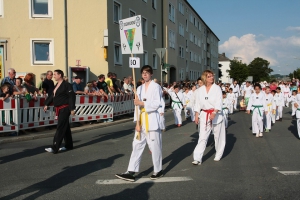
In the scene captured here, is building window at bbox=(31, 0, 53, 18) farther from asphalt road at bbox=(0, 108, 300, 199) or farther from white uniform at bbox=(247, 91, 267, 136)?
white uniform at bbox=(247, 91, 267, 136)

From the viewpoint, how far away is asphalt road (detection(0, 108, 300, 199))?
496 centimetres

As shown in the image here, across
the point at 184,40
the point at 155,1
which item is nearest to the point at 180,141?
the point at 155,1

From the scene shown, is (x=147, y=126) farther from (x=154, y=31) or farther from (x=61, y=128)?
(x=154, y=31)

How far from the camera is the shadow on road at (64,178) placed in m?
5.03

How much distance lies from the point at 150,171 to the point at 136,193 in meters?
1.31

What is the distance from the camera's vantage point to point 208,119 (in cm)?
688

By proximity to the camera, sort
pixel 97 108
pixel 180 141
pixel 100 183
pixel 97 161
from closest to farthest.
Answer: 1. pixel 100 183
2. pixel 97 161
3. pixel 180 141
4. pixel 97 108

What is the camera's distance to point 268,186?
527cm

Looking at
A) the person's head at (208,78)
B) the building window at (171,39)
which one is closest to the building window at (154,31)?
the building window at (171,39)


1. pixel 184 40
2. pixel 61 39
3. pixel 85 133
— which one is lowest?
pixel 85 133

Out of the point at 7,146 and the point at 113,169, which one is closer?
the point at 113,169

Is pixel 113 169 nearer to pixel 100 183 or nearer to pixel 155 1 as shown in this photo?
pixel 100 183

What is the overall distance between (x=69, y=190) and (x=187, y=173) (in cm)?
220

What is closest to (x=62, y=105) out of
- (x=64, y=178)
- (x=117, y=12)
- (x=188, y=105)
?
(x=64, y=178)
